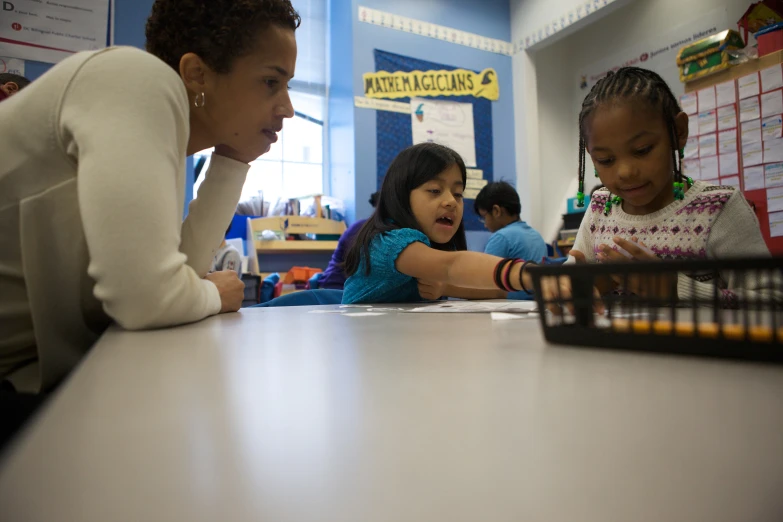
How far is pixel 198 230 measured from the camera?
92 centimetres

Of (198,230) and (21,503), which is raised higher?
(198,230)

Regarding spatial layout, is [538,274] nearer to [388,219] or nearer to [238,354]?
[238,354]

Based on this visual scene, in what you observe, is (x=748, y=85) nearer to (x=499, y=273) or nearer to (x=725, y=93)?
(x=725, y=93)

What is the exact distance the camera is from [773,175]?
233 cm

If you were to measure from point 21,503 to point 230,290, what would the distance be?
25.7 inches

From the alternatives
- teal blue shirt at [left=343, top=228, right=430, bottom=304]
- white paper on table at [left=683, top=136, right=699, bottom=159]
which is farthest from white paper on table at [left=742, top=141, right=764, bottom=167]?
teal blue shirt at [left=343, top=228, right=430, bottom=304]

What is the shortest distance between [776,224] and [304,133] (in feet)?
9.72

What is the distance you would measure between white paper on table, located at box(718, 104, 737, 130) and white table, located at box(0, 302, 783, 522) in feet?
8.92

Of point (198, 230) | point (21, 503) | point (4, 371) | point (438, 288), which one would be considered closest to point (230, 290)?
point (198, 230)

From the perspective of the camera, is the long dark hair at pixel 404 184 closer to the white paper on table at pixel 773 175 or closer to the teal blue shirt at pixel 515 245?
the teal blue shirt at pixel 515 245

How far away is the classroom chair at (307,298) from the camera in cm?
124

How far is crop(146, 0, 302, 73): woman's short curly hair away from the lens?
28.8 inches

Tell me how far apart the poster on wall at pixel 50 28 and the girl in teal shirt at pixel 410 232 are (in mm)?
1981

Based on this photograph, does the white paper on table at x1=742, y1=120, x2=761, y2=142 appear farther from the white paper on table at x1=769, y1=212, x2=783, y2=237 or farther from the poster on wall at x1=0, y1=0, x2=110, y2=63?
the poster on wall at x1=0, y1=0, x2=110, y2=63
